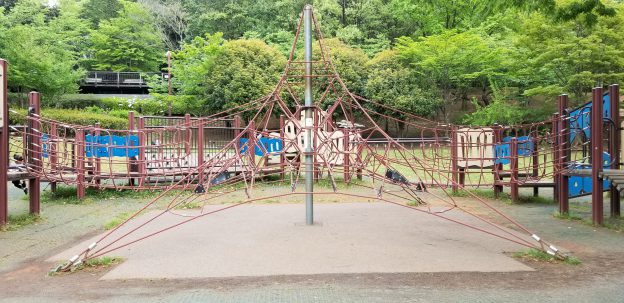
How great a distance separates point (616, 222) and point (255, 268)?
5.62 metres

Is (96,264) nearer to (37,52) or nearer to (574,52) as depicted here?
(574,52)

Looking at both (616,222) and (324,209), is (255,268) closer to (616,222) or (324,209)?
(324,209)

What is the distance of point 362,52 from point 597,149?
23276mm

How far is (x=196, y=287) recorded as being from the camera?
4434 millimetres

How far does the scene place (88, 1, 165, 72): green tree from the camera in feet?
115

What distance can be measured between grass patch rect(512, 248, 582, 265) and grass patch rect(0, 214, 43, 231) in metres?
6.78

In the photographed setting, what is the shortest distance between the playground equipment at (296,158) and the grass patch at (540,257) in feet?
0.24

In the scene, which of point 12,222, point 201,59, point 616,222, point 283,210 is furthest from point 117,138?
point 201,59

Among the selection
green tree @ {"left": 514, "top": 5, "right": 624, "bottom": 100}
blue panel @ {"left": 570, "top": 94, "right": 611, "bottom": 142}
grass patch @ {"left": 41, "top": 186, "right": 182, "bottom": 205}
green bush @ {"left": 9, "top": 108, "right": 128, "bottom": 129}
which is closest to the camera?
blue panel @ {"left": 570, "top": 94, "right": 611, "bottom": 142}

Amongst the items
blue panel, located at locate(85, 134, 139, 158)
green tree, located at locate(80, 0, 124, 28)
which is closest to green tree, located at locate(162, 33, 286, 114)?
blue panel, located at locate(85, 134, 139, 158)

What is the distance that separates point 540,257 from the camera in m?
5.43

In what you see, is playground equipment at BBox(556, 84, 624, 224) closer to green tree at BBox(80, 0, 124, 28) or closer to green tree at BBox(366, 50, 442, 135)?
green tree at BBox(366, 50, 442, 135)

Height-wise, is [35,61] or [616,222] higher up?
[35,61]

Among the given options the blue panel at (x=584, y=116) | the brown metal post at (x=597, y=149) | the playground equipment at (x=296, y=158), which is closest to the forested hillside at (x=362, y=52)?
the playground equipment at (x=296, y=158)
